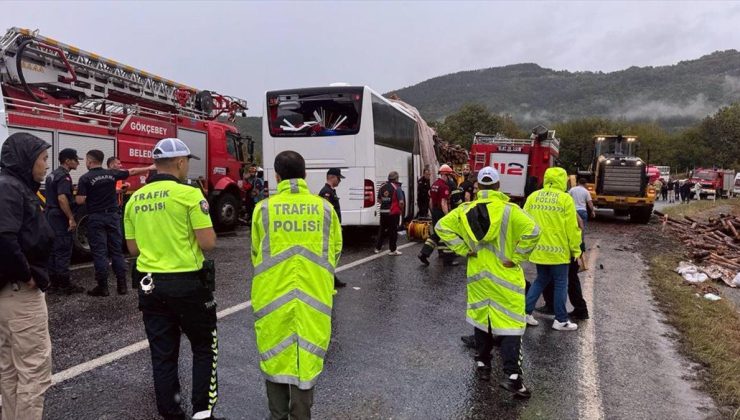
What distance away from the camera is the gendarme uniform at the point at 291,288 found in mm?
2576

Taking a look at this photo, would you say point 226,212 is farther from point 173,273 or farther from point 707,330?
point 707,330

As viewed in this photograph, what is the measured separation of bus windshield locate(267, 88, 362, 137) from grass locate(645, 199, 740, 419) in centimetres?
603

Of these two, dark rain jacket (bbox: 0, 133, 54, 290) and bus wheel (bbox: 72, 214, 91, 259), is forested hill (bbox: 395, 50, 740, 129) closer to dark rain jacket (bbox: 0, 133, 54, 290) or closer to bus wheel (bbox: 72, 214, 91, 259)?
bus wheel (bbox: 72, 214, 91, 259)

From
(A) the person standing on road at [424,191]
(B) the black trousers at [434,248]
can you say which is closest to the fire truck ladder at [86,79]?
(A) the person standing on road at [424,191]

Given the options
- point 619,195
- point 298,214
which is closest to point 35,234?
point 298,214

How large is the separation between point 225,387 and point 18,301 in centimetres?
156

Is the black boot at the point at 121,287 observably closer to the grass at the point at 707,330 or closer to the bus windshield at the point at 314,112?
the bus windshield at the point at 314,112

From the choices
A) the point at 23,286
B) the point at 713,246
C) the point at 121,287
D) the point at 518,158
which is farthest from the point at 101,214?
the point at 518,158

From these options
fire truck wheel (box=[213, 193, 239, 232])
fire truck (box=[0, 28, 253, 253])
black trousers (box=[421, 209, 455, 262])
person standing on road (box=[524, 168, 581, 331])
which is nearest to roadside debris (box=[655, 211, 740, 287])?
black trousers (box=[421, 209, 455, 262])

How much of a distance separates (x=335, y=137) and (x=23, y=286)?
7433 millimetres

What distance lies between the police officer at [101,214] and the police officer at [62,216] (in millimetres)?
158

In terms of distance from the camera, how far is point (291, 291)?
2584 mm

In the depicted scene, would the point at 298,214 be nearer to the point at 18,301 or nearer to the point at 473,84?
the point at 18,301

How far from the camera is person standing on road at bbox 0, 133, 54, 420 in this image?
256 centimetres
